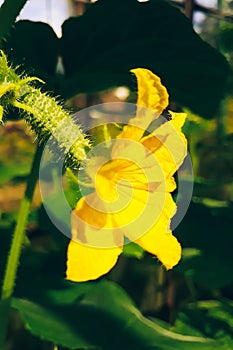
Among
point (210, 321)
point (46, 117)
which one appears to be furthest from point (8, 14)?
point (210, 321)

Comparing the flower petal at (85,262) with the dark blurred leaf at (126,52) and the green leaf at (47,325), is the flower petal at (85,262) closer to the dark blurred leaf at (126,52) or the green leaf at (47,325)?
the green leaf at (47,325)

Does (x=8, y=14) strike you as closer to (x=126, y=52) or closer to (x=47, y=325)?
(x=126, y=52)

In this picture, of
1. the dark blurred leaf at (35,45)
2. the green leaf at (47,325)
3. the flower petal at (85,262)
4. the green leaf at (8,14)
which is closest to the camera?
the flower petal at (85,262)

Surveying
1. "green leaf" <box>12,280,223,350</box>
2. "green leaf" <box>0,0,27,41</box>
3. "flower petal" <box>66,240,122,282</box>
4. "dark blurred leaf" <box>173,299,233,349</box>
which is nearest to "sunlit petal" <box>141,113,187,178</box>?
"flower petal" <box>66,240,122,282</box>

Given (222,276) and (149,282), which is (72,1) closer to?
(149,282)

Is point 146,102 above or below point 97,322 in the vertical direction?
above

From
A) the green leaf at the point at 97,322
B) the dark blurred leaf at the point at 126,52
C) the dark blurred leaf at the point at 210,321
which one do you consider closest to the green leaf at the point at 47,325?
the green leaf at the point at 97,322

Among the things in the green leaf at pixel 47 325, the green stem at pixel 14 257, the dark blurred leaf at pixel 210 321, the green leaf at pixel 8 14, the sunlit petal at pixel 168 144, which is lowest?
the dark blurred leaf at pixel 210 321

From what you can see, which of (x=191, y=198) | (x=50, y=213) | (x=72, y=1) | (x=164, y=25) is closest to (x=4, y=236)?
(x=50, y=213)
